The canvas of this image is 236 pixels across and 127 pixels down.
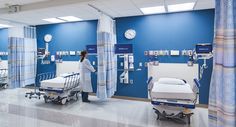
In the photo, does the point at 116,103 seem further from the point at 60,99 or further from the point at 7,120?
the point at 7,120

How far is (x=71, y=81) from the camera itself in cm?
509

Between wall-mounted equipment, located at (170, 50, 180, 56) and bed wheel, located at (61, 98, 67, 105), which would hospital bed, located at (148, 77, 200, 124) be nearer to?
wall-mounted equipment, located at (170, 50, 180, 56)

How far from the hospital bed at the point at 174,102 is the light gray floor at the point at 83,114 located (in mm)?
173

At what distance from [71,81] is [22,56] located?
8.61ft

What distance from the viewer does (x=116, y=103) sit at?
4961 mm

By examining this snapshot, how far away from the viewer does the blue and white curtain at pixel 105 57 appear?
4660 mm

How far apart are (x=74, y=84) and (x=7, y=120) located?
2.00 m

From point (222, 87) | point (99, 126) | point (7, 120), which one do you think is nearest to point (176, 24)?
point (99, 126)

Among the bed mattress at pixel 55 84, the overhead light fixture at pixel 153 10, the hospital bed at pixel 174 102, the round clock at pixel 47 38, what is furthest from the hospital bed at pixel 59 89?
the overhead light fixture at pixel 153 10

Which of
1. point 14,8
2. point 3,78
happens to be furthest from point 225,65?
point 3,78

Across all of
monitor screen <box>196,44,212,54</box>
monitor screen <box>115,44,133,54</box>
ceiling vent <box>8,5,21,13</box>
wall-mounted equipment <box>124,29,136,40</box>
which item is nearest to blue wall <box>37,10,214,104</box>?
wall-mounted equipment <box>124,29,136,40</box>

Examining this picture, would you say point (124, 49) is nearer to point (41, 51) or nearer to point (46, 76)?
point (41, 51)

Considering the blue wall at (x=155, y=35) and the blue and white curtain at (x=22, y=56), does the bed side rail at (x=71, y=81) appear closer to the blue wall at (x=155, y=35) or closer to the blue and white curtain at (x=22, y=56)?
the blue wall at (x=155, y=35)

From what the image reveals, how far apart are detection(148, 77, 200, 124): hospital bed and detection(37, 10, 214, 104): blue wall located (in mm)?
1407
